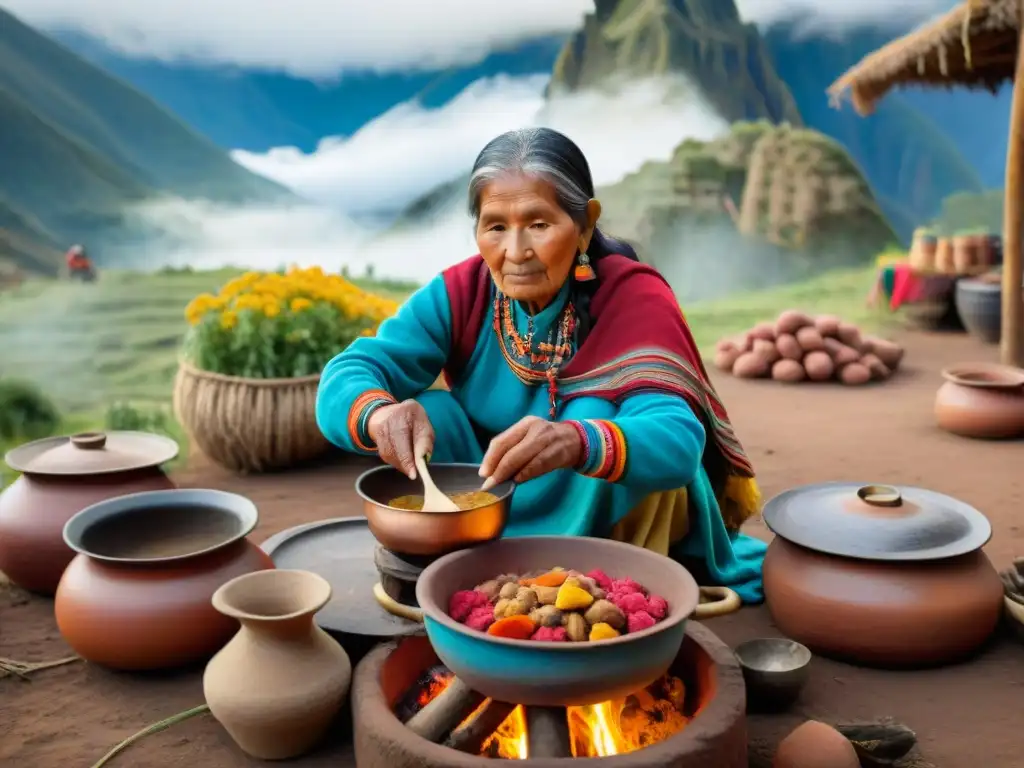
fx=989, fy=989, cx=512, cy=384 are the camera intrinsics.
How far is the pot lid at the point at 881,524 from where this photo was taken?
8.55ft

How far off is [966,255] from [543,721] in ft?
27.1

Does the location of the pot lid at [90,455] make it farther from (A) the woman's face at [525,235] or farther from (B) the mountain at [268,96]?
(B) the mountain at [268,96]

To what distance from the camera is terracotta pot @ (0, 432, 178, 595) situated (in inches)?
122

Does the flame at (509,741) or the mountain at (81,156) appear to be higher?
the mountain at (81,156)

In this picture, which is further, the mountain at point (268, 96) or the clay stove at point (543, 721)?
the mountain at point (268, 96)

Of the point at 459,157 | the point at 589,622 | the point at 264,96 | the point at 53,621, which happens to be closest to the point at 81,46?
the point at 264,96

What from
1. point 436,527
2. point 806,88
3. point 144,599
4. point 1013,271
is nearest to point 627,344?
point 436,527

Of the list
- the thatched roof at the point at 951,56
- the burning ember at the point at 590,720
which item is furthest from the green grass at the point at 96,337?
the thatched roof at the point at 951,56

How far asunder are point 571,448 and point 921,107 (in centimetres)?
1427

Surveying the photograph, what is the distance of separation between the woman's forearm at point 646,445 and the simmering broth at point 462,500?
0.81ft

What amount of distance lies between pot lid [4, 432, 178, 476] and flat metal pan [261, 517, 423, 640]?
1.96ft

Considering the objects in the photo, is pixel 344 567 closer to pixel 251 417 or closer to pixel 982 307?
pixel 251 417

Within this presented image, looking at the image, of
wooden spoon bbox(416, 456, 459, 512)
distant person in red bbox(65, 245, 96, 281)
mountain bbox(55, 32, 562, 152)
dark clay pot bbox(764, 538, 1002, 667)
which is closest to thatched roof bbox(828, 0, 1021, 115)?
mountain bbox(55, 32, 562, 152)

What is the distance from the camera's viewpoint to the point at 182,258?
931 centimetres
